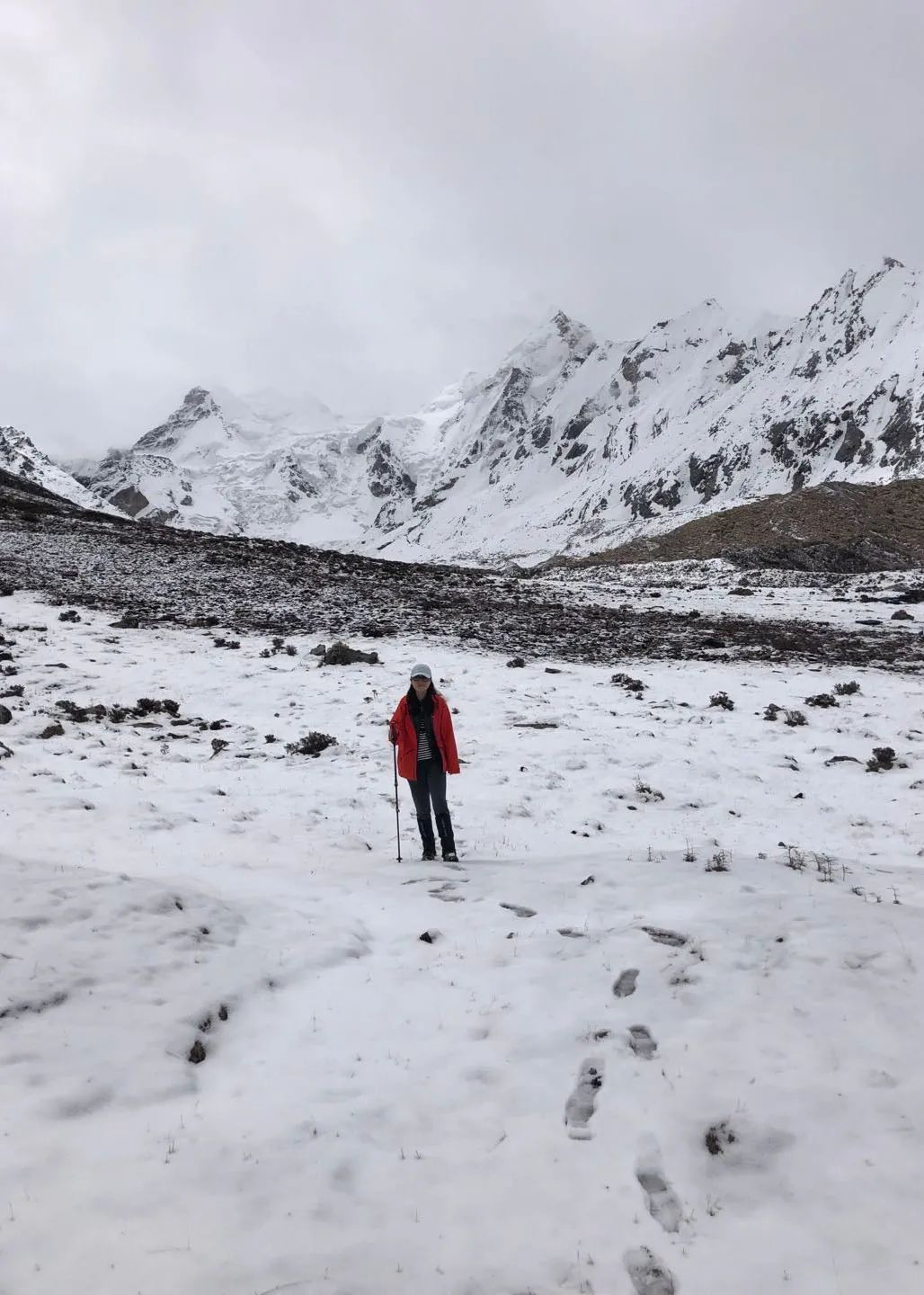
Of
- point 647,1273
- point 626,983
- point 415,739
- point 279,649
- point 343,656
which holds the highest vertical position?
point 279,649

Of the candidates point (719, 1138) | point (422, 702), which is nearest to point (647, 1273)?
point (719, 1138)

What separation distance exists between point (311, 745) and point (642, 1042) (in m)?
8.76

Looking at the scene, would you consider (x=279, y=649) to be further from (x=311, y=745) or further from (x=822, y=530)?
(x=822, y=530)

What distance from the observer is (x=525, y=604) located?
31.7 metres

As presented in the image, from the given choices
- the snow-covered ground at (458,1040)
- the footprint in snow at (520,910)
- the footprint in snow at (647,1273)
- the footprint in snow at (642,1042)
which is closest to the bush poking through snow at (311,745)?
the snow-covered ground at (458,1040)

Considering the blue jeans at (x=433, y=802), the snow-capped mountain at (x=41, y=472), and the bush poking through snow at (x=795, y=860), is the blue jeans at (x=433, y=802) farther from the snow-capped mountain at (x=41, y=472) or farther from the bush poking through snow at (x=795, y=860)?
the snow-capped mountain at (x=41, y=472)

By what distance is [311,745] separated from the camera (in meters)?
12.9

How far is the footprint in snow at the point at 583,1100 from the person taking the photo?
15.0 feet

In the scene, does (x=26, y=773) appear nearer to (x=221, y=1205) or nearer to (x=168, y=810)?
(x=168, y=810)

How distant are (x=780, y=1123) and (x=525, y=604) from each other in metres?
27.7

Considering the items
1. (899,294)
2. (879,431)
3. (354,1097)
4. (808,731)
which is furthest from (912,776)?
(899,294)

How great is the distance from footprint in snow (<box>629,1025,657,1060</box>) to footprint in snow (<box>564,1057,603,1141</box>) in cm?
32

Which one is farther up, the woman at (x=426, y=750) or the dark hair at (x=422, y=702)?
the dark hair at (x=422, y=702)

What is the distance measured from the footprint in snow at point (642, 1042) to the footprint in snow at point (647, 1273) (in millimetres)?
1444
